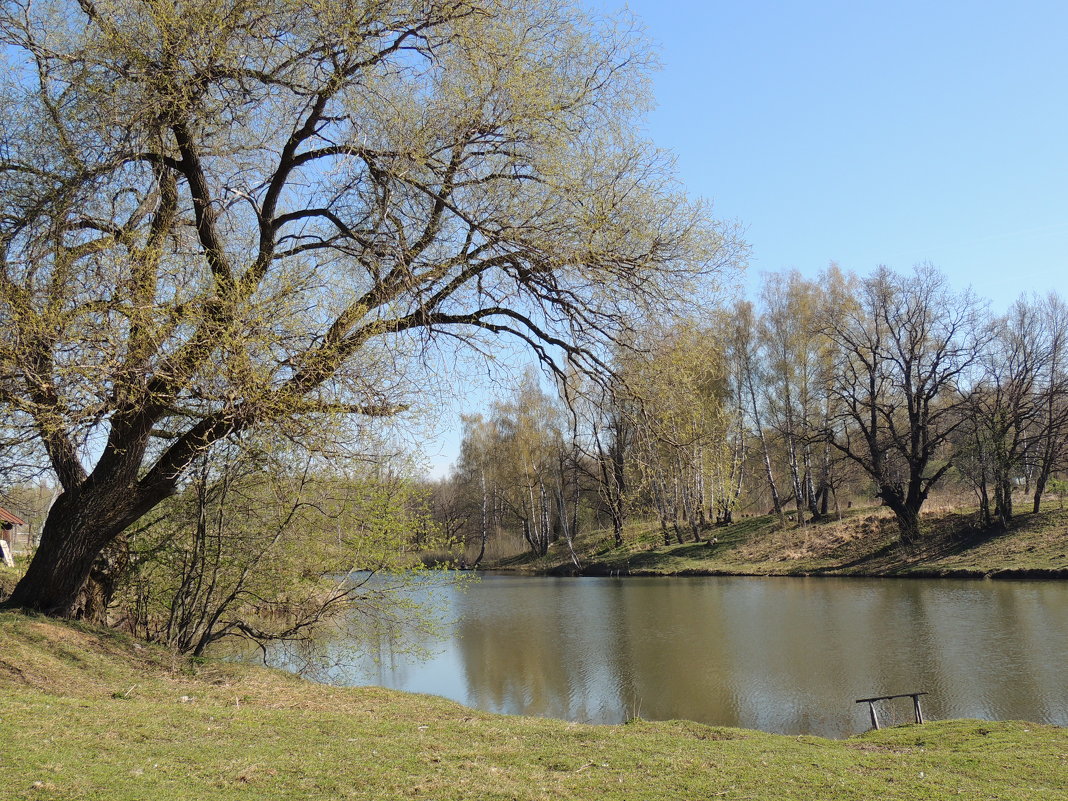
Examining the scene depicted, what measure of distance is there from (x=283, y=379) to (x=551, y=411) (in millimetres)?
27190

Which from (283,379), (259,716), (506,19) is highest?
(506,19)

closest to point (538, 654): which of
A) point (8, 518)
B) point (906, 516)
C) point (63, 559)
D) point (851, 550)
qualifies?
point (63, 559)

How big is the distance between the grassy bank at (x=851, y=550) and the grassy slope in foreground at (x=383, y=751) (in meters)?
19.1

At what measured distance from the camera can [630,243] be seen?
802 centimetres

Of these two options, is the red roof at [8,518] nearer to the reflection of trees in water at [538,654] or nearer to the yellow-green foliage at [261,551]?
the reflection of trees in water at [538,654]

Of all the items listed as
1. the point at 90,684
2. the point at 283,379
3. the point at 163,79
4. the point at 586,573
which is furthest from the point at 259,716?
the point at 586,573

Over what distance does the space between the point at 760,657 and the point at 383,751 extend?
1083 cm

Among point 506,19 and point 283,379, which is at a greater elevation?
point 506,19

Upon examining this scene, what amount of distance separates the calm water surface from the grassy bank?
95.2 inches

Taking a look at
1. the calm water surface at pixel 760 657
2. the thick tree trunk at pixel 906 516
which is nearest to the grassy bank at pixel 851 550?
the thick tree trunk at pixel 906 516

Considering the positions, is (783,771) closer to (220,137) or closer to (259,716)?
(259,716)

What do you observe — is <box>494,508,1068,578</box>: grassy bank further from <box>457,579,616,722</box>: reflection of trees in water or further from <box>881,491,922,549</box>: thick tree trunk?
<box>457,579,616,722</box>: reflection of trees in water

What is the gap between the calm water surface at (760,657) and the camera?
11203 mm

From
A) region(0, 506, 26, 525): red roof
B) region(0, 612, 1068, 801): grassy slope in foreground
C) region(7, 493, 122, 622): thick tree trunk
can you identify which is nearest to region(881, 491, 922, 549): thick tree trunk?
region(0, 612, 1068, 801): grassy slope in foreground
